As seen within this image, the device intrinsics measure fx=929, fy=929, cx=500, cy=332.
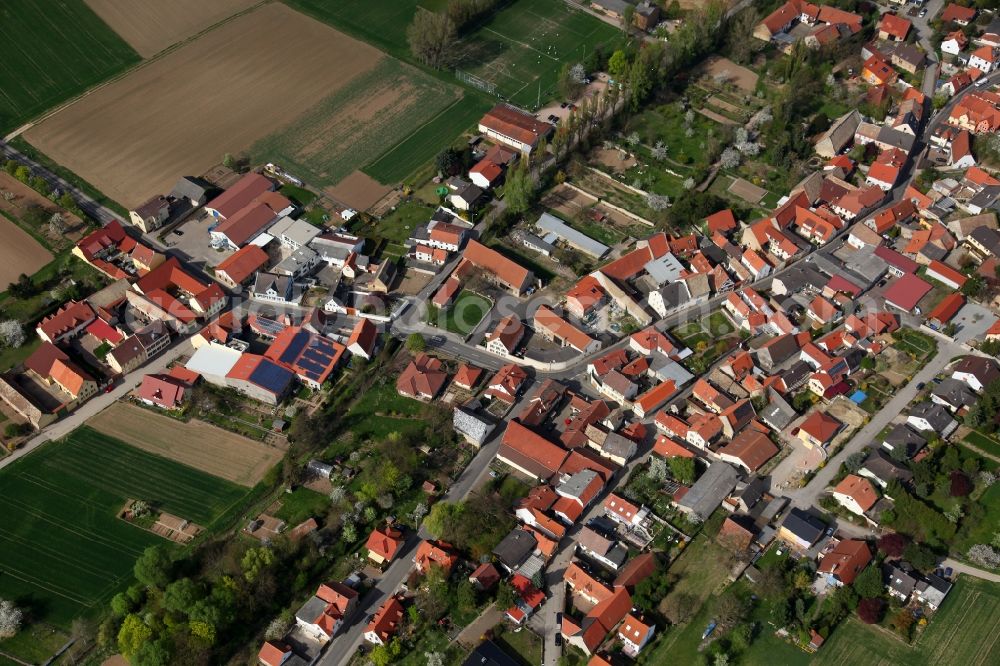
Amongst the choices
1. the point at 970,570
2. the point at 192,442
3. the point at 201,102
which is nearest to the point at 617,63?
the point at 201,102

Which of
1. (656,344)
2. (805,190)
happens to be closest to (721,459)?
(656,344)

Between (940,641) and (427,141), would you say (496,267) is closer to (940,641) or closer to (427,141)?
(427,141)

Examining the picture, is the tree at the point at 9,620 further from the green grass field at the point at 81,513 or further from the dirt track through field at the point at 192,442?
the dirt track through field at the point at 192,442

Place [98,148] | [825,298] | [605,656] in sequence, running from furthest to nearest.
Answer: [98,148], [825,298], [605,656]

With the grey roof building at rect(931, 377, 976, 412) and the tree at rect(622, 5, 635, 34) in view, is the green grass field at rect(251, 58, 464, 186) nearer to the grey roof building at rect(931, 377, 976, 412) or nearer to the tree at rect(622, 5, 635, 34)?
the tree at rect(622, 5, 635, 34)

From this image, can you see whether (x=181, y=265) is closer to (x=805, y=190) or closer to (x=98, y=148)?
(x=98, y=148)

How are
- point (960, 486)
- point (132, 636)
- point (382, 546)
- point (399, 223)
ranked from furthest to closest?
point (399, 223) → point (960, 486) → point (382, 546) → point (132, 636)
